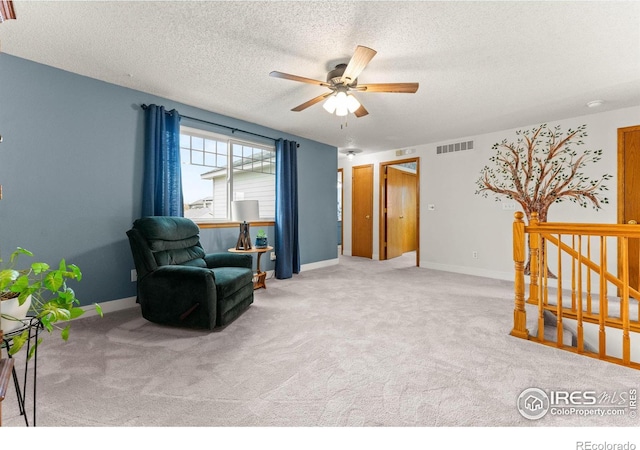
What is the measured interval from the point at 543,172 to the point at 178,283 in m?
5.11

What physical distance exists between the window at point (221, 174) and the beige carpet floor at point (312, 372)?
168 centimetres

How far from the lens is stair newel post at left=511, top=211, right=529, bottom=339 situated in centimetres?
244

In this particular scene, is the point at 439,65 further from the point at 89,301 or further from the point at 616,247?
the point at 89,301

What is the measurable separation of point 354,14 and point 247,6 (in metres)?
0.73

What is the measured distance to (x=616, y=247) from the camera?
3.81m

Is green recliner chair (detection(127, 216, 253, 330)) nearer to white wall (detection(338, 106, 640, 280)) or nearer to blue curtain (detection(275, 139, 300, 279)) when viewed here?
blue curtain (detection(275, 139, 300, 279))

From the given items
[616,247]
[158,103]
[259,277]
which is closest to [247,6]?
[158,103]

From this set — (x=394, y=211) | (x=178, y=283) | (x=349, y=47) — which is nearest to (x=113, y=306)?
(x=178, y=283)

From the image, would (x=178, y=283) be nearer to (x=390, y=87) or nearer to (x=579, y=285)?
(x=390, y=87)

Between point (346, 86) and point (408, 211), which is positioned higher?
point (346, 86)

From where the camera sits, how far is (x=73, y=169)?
9.48 ft

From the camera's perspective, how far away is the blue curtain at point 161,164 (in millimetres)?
3289

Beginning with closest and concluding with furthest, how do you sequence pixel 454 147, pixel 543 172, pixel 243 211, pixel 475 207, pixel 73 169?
pixel 73 169
pixel 243 211
pixel 543 172
pixel 475 207
pixel 454 147

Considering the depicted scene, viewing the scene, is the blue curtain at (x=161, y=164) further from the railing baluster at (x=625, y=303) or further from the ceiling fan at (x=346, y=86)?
the railing baluster at (x=625, y=303)
